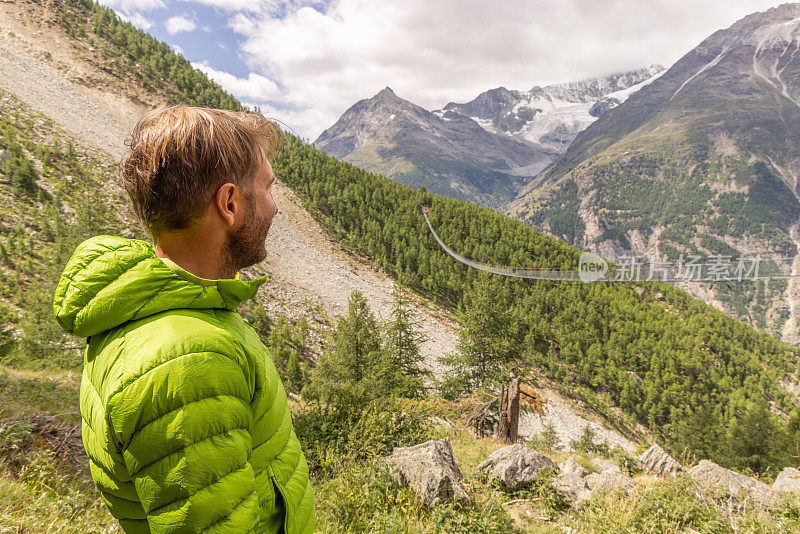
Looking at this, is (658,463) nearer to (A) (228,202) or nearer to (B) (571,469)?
(B) (571,469)

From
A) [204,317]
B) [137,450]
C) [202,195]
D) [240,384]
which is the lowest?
[137,450]

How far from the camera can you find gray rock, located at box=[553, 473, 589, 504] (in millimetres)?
6328

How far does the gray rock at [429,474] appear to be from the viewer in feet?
16.3

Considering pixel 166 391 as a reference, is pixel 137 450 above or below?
below

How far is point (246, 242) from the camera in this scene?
141 cm

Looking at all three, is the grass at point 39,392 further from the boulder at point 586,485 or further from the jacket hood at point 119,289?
the boulder at point 586,485

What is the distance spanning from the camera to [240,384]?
1.15 metres

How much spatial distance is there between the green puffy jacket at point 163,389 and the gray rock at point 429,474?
4.37 metres

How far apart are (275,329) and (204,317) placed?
70.1 ft

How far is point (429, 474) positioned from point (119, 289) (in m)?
5.28

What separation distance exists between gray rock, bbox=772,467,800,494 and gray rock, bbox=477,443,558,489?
14.9 feet

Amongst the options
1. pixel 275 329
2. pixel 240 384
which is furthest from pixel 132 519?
pixel 275 329

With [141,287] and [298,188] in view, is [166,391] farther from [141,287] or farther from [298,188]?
[298,188]

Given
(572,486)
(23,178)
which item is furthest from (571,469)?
(23,178)
